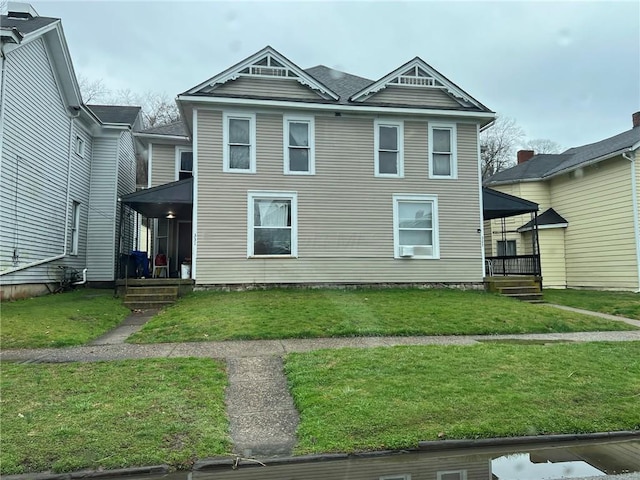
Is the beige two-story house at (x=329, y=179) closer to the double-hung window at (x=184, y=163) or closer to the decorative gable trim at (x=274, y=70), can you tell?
Answer: the decorative gable trim at (x=274, y=70)

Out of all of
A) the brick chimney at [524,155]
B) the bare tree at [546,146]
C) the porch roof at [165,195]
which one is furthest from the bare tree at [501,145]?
the porch roof at [165,195]

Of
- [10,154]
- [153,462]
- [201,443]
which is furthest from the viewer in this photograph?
[10,154]

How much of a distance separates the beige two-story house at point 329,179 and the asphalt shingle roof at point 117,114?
15.3 feet

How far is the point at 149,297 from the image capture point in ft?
42.3

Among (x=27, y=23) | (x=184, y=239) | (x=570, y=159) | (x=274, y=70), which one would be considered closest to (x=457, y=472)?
(x=274, y=70)

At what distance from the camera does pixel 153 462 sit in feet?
13.0

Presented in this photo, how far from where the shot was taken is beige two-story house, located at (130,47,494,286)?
1417 centimetres

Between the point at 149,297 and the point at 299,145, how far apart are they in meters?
6.35

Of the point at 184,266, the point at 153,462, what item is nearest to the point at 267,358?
the point at 153,462

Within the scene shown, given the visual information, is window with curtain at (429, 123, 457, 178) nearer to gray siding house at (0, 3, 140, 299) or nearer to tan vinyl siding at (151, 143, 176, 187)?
tan vinyl siding at (151, 143, 176, 187)

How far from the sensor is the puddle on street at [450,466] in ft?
12.9

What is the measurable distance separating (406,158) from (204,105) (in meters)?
6.52

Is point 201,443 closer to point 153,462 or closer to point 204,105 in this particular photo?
point 153,462

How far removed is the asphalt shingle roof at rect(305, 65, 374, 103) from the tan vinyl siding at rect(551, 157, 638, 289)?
9.56 meters
